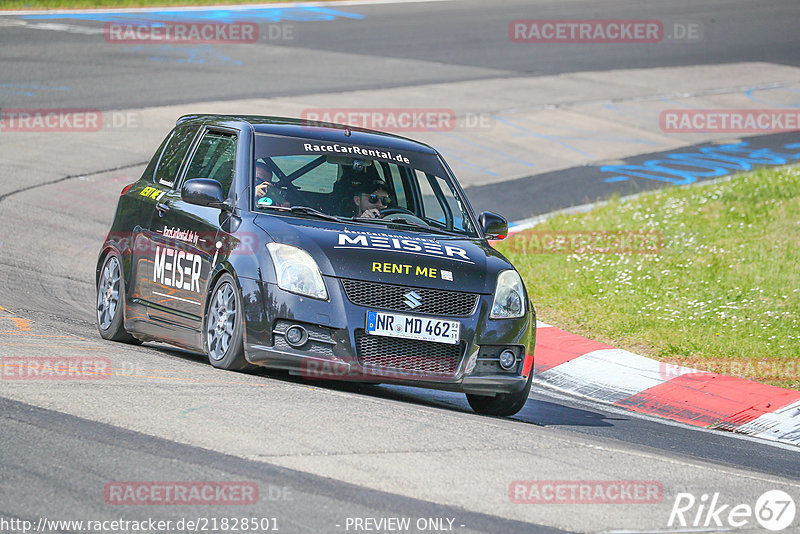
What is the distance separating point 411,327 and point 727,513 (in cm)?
242

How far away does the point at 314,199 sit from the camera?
842 centimetres

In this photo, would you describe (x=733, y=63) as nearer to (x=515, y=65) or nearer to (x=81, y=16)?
(x=515, y=65)

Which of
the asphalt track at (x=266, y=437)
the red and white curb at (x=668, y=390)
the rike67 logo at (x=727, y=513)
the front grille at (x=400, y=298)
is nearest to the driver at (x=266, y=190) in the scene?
the front grille at (x=400, y=298)

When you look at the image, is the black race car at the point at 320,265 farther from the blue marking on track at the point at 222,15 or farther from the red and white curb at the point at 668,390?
the blue marking on track at the point at 222,15

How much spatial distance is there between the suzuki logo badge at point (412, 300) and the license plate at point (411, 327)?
0.25ft

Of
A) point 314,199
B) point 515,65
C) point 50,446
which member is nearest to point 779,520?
point 50,446

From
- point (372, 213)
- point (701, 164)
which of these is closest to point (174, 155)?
point (372, 213)

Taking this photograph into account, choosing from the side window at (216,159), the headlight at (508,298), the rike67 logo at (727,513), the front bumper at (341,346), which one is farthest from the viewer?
the side window at (216,159)

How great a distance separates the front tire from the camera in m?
7.74

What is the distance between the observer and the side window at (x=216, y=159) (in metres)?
8.64

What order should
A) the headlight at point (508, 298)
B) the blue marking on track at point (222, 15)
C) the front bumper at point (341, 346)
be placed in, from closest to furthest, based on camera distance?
1. the front bumper at point (341, 346)
2. the headlight at point (508, 298)
3. the blue marking on track at point (222, 15)

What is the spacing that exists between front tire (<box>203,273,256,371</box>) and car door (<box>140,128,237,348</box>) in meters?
0.13

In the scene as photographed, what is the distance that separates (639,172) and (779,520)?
14.9 m

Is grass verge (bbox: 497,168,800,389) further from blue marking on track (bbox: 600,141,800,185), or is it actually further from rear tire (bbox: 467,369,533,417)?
rear tire (bbox: 467,369,533,417)
